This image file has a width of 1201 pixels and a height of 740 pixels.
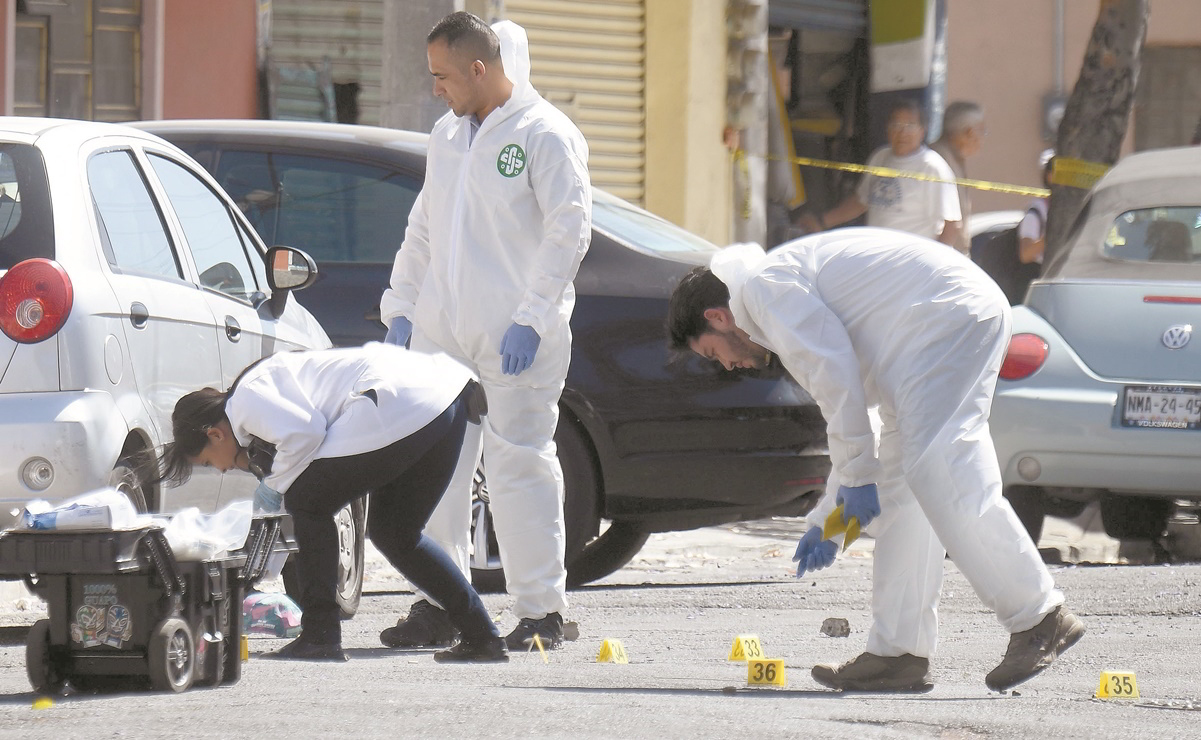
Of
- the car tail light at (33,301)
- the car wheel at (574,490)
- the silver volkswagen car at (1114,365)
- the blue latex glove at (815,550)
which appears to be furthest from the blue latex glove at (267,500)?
the silver volkswagen car at (1114,365)

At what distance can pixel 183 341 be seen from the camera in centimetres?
622

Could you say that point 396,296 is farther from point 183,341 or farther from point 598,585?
point 598,585

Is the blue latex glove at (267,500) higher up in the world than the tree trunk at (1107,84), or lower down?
lower down

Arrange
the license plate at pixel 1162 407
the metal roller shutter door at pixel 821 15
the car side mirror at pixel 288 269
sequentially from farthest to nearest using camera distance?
the metal roller shutter door at pixel 821 15
the license plate at pixel 1162 407
the car side mirror at pixel 288 269

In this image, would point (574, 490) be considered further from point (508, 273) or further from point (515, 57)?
point (515, 57)

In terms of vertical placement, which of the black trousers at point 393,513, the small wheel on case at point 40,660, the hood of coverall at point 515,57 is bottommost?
the small wheel on case at point 40,660

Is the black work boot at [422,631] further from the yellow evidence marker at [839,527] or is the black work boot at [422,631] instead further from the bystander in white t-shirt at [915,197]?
the bystander in white t-shirt at [915,197]

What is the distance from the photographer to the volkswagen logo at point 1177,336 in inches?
328

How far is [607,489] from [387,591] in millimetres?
1234

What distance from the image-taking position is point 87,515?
4.77 meters

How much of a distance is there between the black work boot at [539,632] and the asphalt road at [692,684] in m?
0.07

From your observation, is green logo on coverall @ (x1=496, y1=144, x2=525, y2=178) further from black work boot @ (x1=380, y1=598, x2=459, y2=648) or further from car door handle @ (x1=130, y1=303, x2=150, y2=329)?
black work boot @ (x1=380, y1=598, x2=459, y2=648)

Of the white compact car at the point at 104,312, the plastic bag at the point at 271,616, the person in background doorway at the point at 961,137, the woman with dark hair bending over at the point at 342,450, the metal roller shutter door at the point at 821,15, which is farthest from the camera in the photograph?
the metal roller shutter door at the point at 821,15

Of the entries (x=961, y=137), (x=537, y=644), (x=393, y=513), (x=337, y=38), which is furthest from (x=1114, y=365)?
(x=337, y=38)
